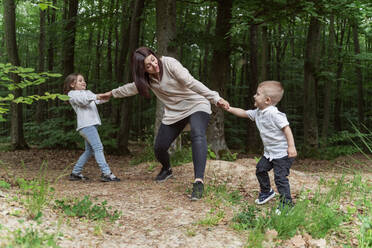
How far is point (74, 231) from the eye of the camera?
2807 mm

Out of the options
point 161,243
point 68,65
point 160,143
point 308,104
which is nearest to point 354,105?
point 308,104

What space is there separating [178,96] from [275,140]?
1.49 meters

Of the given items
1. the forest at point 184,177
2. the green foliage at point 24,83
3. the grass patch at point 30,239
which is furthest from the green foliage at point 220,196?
the green foliage at point 24,83

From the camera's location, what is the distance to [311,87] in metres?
12.6

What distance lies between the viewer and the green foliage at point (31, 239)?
2.25 metres

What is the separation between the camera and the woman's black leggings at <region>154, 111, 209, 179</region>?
4035mm

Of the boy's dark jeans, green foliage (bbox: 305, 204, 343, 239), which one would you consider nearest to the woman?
the boy's dark jeans

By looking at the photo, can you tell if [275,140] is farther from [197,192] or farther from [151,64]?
[151,64]

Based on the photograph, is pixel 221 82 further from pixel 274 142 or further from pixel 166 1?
pixel 274 142

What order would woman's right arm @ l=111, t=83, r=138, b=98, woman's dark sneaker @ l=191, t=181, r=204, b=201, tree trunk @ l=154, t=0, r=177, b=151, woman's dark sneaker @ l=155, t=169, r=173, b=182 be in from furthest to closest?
tree trunk @ l=154, t=0, r=177, b=151 < woman's dark sneaker @ l=155, t=169, r=173, b=182 < woman's right arm @ l=111, t=83, r=138, b=98 < woman's dark sneaker @ l=191, t=181, r=204, b=201

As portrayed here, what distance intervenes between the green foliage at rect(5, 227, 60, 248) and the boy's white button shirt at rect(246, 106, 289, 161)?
236cm

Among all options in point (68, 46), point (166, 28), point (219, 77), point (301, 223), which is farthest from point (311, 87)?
point (301, 223)

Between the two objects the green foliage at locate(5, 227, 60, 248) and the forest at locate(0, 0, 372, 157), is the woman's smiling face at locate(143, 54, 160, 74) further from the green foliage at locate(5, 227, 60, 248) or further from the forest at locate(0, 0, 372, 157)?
the green foliage at locate(5, 227, 60, 248)

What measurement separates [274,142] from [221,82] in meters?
5.45
